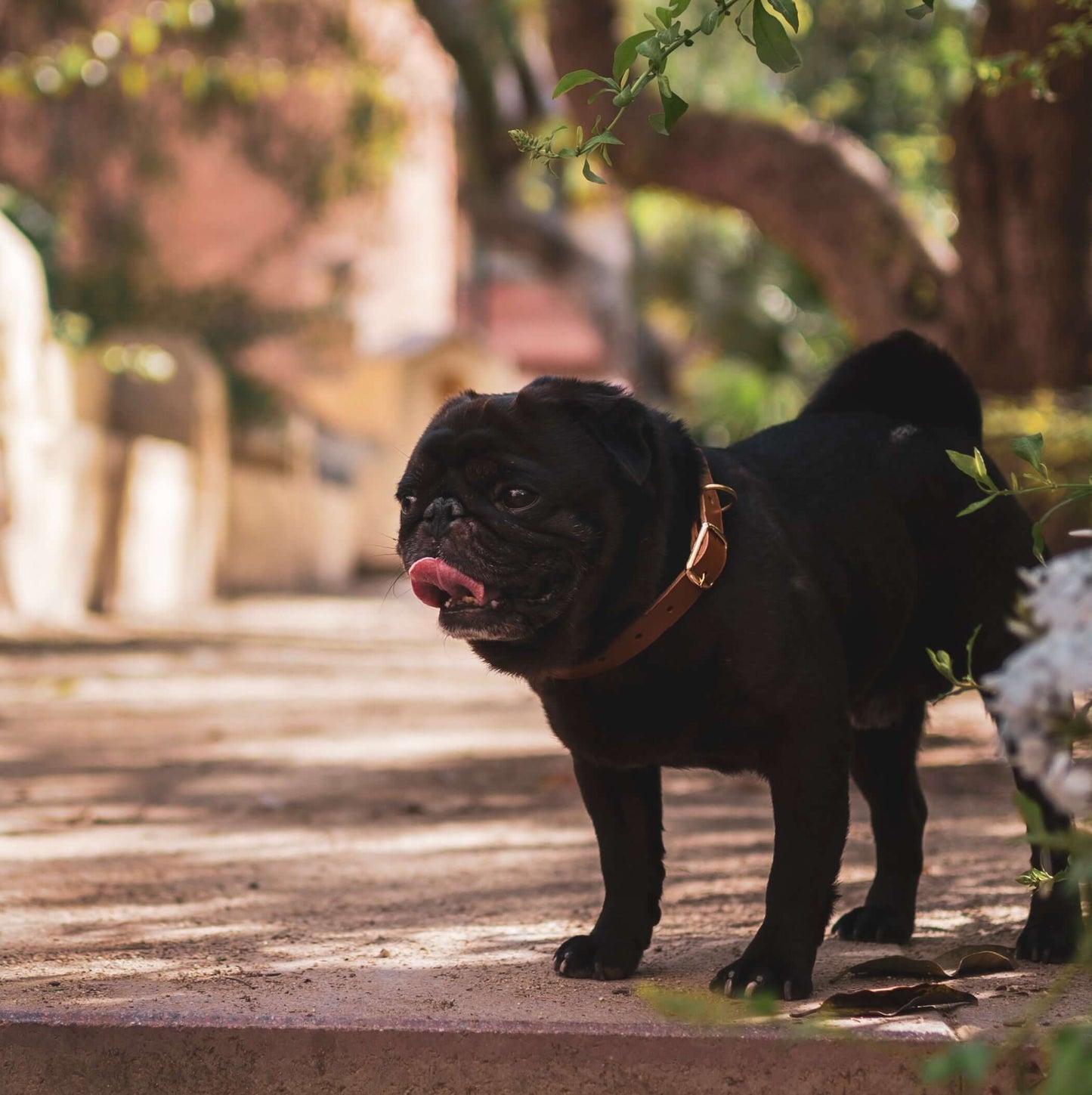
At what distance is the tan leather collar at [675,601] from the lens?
107 inches

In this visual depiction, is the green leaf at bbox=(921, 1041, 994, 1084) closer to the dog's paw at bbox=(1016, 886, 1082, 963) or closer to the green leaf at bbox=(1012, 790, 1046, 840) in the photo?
the green leaf at bbox=(1012, 790, 1046, 840)

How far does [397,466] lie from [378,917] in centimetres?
2180

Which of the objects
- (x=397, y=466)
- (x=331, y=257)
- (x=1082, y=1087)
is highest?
(x=331, y=257)

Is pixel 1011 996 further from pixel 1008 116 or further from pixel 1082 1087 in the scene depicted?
pixel 1008 116

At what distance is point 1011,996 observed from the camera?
8.46ft

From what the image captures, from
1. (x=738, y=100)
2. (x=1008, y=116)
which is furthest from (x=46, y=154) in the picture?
(x=738, y=100)

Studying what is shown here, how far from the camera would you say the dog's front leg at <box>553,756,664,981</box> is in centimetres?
289

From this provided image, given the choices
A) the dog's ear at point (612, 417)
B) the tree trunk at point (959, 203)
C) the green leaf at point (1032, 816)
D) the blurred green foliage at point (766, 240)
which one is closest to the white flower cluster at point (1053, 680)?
the green leaf at point (1032, 816)

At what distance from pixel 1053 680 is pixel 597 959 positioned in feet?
5.14

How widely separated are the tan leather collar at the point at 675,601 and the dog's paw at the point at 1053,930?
36.5 inches

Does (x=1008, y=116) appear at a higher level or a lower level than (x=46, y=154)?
lower

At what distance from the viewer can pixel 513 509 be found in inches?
110

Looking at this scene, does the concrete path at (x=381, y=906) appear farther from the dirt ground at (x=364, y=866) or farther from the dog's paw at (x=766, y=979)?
the dog's paw at (x=766, y=979)

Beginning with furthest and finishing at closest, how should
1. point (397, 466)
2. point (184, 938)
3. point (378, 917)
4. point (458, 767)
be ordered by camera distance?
1. point (397, 466)
2. point (458, 767)
3. point (378, 917)
4. point (184, 938)
